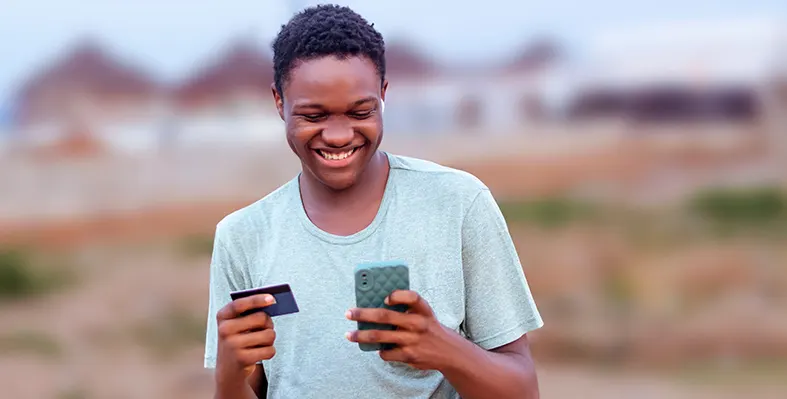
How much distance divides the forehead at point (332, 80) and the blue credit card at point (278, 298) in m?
0.28

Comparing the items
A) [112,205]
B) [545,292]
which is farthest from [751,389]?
[112,205]

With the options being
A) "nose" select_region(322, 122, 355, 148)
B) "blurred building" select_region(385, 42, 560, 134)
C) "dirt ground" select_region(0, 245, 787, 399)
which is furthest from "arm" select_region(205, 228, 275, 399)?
"dirt ground" select_region(0, 245, 787, 399)

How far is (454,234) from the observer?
54.8 inches

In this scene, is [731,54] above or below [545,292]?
above

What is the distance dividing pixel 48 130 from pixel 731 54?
2.91 m

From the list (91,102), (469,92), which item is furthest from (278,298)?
(91,102)

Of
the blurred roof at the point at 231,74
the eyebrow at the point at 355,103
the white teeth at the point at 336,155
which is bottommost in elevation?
the white teeth at the point at 336,155

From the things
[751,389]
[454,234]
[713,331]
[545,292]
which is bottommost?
[751,389]

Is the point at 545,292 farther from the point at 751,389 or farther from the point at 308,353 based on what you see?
the point at 308,353

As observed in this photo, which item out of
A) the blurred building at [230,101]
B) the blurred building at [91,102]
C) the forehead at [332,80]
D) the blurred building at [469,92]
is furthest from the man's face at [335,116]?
the blurred building at [91,102]

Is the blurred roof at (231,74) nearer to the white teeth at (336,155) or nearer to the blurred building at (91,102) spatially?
the blurred building at (91,102)

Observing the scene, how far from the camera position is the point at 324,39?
4.61 ft

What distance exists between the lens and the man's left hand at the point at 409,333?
118 cm

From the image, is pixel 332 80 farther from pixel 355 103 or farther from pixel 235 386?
pixel 235 386
